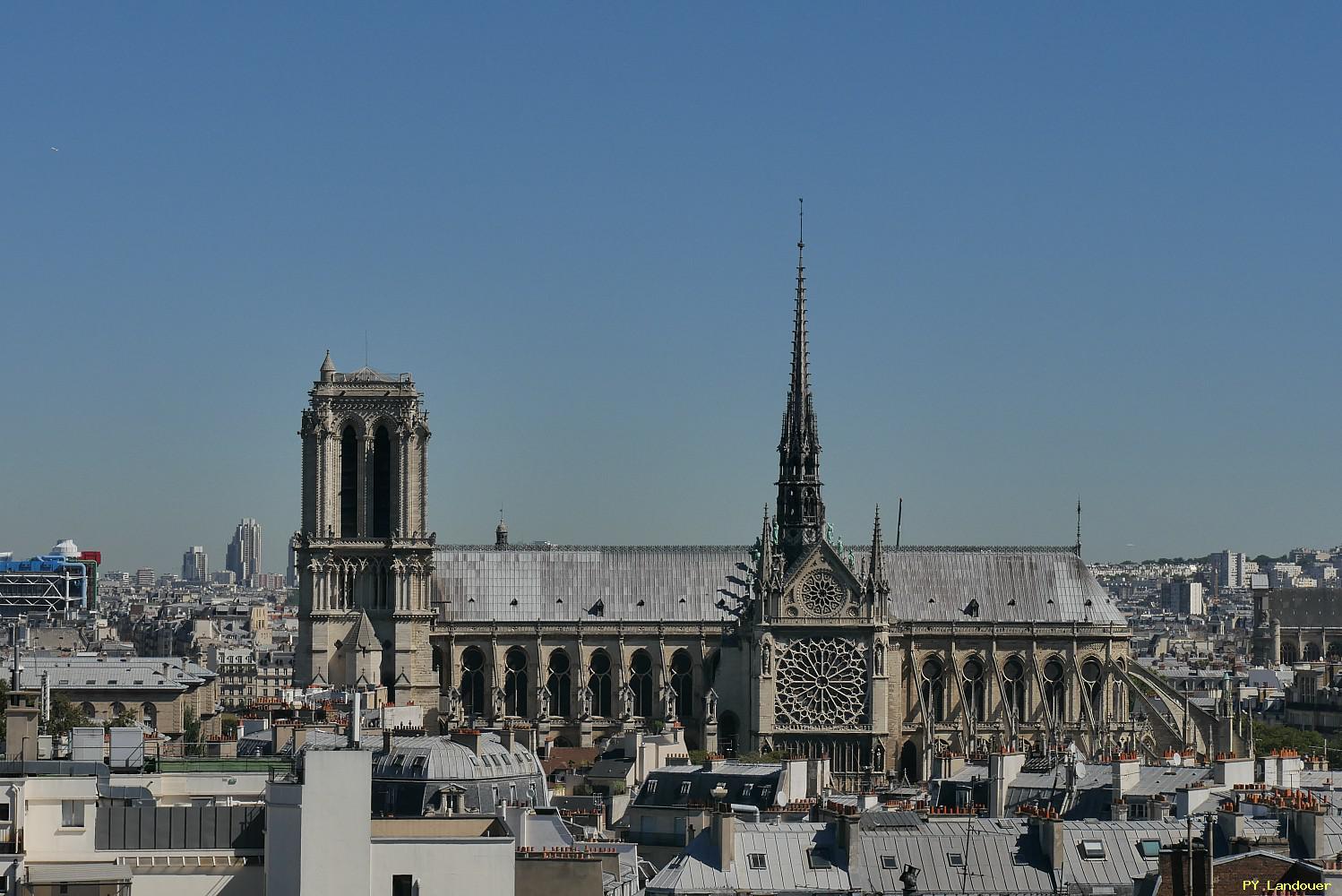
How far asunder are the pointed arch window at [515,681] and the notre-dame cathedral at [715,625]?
9cm

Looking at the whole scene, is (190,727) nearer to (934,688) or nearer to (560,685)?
(560,685)

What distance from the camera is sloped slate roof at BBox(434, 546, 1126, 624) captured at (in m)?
155

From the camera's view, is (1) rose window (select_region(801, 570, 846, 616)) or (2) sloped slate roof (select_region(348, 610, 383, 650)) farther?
(1) rose window (select_region(801, 570, 846, 616))

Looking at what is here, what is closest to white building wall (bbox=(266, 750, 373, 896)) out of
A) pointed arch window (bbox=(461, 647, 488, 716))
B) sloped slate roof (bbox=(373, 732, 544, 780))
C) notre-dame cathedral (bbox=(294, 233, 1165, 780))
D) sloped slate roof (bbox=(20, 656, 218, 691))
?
sloped slate roof (bbox=(373, 732, 544, 780))

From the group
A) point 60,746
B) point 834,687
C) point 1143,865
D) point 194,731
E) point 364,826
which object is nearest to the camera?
point 364,826

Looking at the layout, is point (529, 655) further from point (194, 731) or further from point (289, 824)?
point (289, 824)

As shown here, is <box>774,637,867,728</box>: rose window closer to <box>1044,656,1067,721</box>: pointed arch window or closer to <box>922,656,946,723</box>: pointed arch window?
<box>922,656,946,723</box>: pointed arch window

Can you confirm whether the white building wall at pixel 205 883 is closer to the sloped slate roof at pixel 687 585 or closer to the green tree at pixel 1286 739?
the green tree at pixel 1286 739

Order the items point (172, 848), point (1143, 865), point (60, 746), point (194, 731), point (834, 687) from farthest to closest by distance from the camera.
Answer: point (834, 687), point (194, 731), point (60, 746), point (1143, 865), point (172, 848)

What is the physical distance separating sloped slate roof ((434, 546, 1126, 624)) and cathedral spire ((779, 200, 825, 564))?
331 cm

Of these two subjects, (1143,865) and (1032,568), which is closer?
(1143,865)

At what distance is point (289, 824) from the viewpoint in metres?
49.8

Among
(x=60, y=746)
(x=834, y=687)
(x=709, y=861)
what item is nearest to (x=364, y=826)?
(x=709, y=861)

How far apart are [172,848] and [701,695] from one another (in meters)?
101
